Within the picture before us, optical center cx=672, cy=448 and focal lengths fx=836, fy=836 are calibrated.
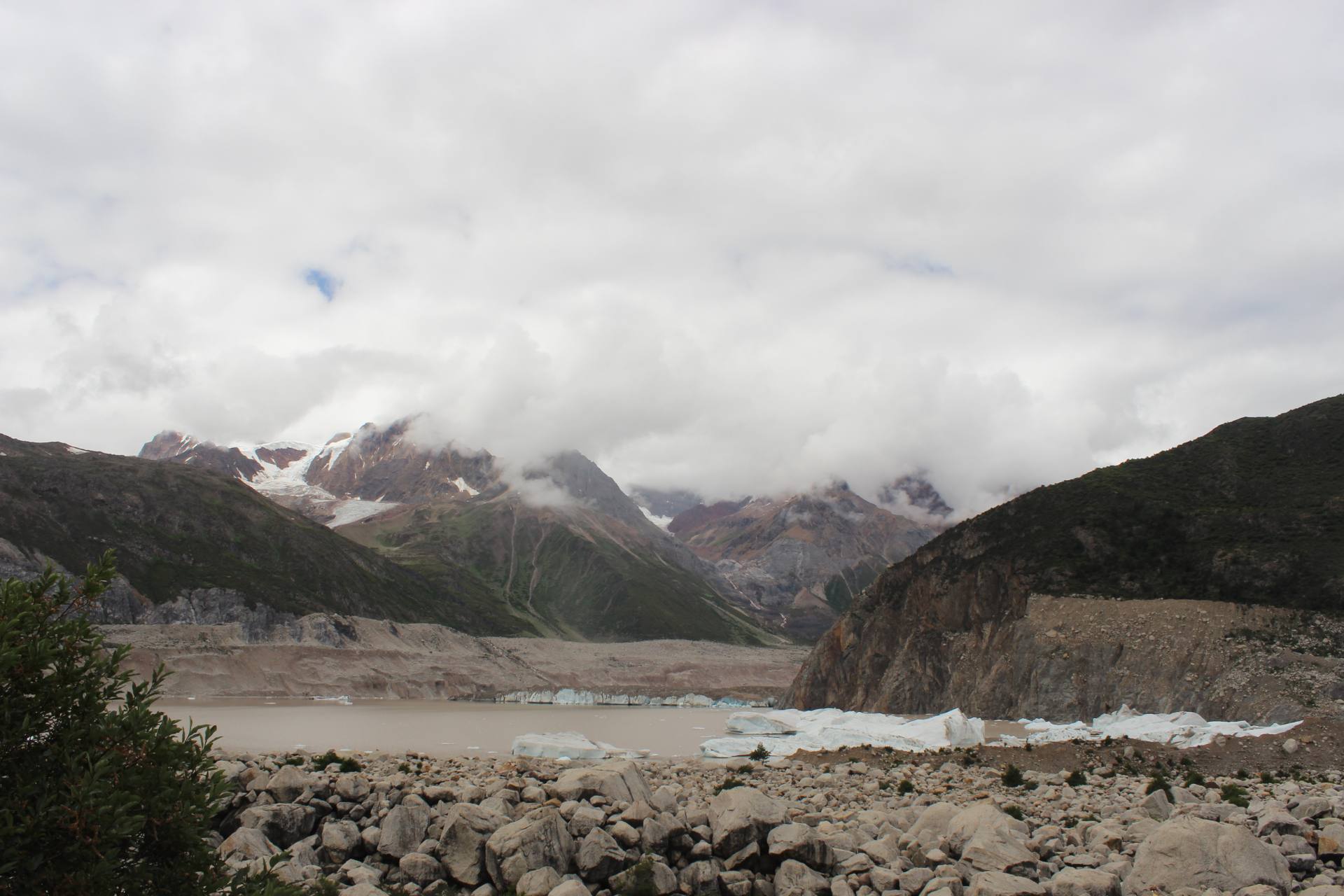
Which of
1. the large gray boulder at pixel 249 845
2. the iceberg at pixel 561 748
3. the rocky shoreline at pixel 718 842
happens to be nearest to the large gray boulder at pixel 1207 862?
the rocky shoreline at pixel 718 842

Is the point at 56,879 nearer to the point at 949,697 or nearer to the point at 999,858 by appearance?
the point at 999,858

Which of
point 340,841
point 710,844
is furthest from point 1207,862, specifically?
point 340,841

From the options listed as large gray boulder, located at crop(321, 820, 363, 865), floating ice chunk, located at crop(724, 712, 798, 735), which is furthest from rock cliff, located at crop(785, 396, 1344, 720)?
large gray boulder, located at crop(321, 820, 363, 865)

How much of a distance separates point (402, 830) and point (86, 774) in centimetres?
978

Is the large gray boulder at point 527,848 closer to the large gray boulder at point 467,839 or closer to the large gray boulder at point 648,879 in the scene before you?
the large gray boulder at point 467,839

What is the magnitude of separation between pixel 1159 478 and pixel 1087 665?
1150 inches

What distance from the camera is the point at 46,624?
27.9ft

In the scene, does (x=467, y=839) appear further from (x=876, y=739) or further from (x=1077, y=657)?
(x=1077, y=657)

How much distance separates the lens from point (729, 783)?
1188 inches

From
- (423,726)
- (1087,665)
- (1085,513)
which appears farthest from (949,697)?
(423,726)

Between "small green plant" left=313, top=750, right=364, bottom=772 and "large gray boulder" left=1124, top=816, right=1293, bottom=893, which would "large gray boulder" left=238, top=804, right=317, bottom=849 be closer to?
"small green plant" left=313, top=750, right=364, bottom=772

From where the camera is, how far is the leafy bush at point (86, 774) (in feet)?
24.9

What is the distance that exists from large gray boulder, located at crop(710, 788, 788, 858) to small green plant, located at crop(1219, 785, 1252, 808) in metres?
14.5

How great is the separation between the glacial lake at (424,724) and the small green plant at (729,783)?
22.2 meters
